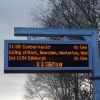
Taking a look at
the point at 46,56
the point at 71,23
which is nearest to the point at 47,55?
the point at 46,56

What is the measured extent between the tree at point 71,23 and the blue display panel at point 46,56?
6220 mm

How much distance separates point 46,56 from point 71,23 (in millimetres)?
15869

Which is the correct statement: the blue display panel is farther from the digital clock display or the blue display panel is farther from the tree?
the tree

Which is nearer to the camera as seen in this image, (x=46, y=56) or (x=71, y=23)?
(x=46, y=56)

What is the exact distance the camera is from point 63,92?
61.6m

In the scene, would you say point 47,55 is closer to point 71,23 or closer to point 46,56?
point 46,56

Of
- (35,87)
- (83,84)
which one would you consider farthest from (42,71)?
(35,87)

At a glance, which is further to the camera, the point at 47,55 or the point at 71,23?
the point at 71,23

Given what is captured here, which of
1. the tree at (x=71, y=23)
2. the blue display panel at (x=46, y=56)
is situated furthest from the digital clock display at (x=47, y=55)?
the tree at (x=71, y=23)

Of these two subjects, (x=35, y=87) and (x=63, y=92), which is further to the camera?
(x=35, y=87)

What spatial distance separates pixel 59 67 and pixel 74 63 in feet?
2.37

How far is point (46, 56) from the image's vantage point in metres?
35.0

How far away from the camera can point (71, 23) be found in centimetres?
5066

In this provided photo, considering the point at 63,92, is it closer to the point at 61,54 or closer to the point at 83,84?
the point at 83,84
